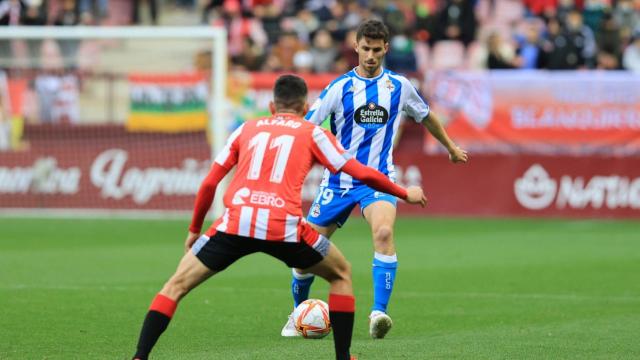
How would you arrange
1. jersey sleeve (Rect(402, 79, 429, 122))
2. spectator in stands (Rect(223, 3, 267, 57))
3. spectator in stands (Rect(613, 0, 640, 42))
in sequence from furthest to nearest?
spectator in stands (Rect(613, 0, 640, 42)), spectator in stands (Rect(223, 3, 267, 57)), jersey sleeve (Rect(402, 79, 429, 122))

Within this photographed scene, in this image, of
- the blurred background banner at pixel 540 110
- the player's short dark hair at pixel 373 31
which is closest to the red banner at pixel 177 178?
the blurred background banner at pixel 540 110

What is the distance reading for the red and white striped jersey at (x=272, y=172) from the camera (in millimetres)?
7039

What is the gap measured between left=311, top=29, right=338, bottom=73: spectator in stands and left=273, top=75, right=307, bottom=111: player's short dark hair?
642 inches

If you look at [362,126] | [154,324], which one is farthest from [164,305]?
[362,126]

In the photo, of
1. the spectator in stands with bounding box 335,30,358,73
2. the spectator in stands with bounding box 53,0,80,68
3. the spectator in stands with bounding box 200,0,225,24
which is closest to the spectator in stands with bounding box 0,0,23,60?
the spectator in stands with bounding box 53,0,80,68

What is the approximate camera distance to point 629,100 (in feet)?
71.3

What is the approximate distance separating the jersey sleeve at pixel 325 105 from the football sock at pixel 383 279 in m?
1.15

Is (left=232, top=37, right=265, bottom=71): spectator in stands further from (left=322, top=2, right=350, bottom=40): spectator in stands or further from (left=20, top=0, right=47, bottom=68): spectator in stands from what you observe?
(left=20, top=0, right=47, bottom=68): spectator in stands

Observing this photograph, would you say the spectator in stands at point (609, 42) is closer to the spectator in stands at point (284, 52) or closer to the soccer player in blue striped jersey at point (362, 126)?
the spectator in stands at point (284, 52)

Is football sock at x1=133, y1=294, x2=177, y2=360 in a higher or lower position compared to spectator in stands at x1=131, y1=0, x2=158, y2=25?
lower

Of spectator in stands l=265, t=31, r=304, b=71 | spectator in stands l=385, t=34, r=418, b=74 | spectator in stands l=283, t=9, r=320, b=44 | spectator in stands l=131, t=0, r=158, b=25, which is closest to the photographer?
spectator in stands l=385, t=34, r=418, b=74

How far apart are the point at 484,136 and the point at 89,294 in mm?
11942

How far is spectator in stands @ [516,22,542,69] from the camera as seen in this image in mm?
23719

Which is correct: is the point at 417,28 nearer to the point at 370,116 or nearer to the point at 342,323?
the point at 370,116
